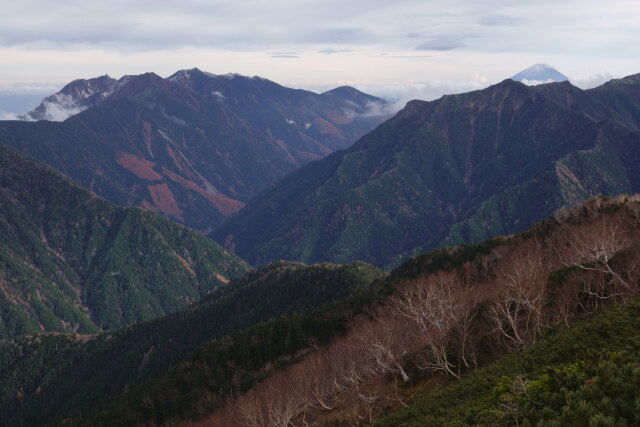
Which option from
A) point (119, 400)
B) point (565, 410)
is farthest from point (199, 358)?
point (565, 410)

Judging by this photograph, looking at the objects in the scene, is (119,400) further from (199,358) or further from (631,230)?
(631,230)

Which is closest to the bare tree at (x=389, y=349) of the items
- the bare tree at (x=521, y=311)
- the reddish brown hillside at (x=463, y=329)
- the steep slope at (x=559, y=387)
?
the reddish brown hillside at (x=463, y=329)

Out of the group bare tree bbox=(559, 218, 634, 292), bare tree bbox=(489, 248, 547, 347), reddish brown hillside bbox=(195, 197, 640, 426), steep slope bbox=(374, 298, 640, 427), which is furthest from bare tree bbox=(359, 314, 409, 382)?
bare tree bbox=(559, 218, 634, 292)

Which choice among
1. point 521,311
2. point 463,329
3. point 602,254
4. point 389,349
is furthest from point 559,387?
point 602,254

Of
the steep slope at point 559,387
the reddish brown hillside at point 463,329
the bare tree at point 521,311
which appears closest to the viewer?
the steep slope at point 559,387

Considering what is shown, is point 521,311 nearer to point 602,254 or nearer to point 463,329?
point 463,329

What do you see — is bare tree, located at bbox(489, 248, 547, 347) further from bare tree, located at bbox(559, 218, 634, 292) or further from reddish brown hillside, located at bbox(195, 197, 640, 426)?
bare tree, located at bbox(559, 218, 634, 292)

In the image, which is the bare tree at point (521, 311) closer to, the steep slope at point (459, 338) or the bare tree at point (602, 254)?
the steep slope at point (459, 338)

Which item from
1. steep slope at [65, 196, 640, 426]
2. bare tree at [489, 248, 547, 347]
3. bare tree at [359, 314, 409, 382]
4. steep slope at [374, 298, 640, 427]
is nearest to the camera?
steep slope at [374, 298, 640, 427]

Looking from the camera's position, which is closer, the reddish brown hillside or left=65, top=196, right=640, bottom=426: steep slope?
left=65, top=196, right=640, bottom=426: steep slope

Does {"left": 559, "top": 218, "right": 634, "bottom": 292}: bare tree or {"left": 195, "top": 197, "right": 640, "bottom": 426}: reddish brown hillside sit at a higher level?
{"left": 559, "top": 218, "right": 634, "bottom": 292}: bare tree

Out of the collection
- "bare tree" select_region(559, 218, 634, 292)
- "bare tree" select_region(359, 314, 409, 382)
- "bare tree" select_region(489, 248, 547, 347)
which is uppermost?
"bare tree" select_region(559, 218, 634, 292)

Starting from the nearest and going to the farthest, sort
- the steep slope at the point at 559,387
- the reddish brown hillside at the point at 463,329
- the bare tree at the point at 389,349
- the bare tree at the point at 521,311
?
the steep slope at the point at 559,387 → the bare tree at the point at 521,311 → the reddish brown hillside at the point at 463,329 → the bare tree at the point at 389,349

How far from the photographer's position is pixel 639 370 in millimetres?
27172
